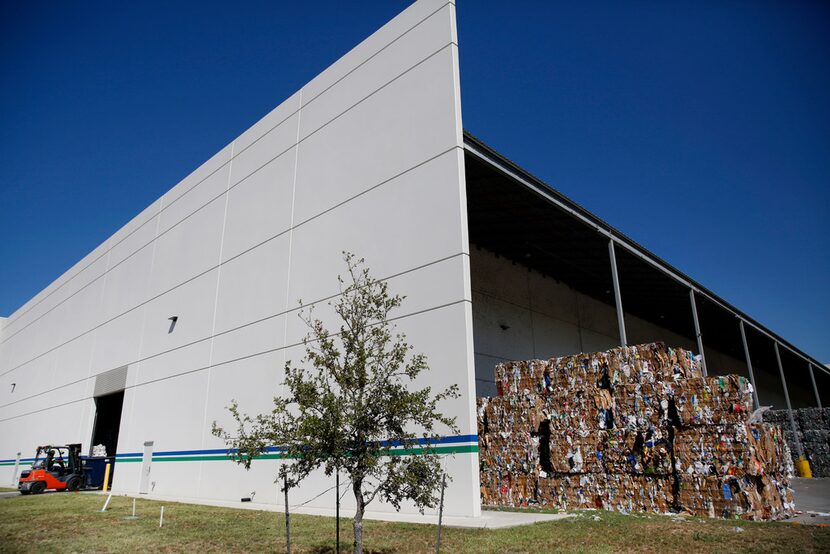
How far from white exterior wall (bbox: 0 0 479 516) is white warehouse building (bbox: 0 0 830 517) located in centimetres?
6

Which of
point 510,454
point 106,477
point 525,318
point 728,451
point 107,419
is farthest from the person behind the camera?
point 107,419

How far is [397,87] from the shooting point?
47.1 ft

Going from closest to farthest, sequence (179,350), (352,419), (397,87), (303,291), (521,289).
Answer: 1. (352,419)
2. (397,87)
3. (303,291)
4. (179,350)
5. (521,289)

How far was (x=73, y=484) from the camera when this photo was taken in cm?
2308

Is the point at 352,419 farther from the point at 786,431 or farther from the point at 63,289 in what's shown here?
the point at 63,289

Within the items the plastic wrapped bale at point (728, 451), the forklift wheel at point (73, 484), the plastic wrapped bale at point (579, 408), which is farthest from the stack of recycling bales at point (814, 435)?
the forklift wheel at point (73, 484)

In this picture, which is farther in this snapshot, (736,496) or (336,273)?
(336,273)

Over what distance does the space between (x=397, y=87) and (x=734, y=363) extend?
129 ft

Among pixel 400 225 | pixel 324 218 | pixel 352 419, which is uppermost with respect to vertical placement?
pixel 324 218

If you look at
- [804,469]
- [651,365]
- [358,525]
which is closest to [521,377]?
[651,365]

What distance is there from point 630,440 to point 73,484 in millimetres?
23246

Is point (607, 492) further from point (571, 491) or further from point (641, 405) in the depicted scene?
point (641, 405)

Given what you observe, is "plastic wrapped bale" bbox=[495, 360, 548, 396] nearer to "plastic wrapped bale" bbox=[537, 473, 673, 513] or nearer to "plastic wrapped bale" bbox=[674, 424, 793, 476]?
"plastic wrapped bale" bbox=[537, 473, 673, 513]

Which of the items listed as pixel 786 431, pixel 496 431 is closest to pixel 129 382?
pixel 496 431
